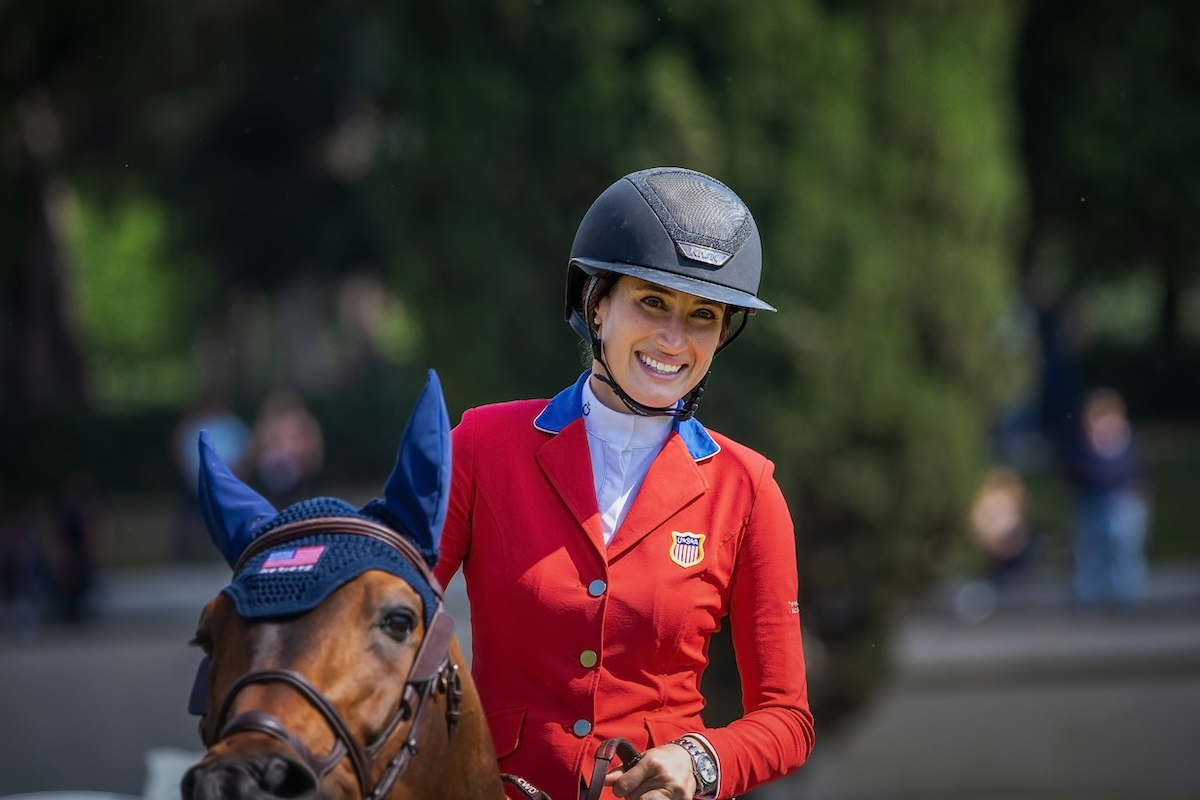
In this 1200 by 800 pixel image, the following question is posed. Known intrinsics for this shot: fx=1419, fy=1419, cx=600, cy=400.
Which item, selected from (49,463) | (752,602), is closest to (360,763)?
(752,602)

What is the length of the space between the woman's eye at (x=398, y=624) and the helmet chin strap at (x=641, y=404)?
627mm

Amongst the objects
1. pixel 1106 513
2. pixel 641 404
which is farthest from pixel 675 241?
pixel 1106 513

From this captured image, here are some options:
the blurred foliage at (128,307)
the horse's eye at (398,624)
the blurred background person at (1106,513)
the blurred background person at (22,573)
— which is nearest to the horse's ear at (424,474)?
the horse's eye at (398,624)

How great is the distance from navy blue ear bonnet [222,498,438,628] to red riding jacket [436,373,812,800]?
0.37 meters

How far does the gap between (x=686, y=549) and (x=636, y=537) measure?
86 mm

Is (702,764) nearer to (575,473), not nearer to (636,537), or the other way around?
(636,537)

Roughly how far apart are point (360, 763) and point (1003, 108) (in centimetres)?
1017

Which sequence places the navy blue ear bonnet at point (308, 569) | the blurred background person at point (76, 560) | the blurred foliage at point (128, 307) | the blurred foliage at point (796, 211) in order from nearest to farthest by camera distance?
1. the navy blue ear bonnet at point (308, 569)
2. the blurred foliage at point (796, 211)
3. the blurred background person at point (76, 560)
4. the blurred foliage at point (128, 307)

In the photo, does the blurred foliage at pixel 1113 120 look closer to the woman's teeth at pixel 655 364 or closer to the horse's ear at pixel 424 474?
the woman's teeth at pixel 655 364

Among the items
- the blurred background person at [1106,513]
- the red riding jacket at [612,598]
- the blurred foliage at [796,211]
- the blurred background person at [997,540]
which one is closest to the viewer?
the red riding jacket at [612,598]

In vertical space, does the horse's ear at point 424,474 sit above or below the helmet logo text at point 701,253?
below

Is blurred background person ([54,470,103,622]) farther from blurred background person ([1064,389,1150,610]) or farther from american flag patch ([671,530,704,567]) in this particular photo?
american flag patch ([671,530,704,567])

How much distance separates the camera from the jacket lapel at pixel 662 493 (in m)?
2.25

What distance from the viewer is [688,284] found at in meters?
2.23
